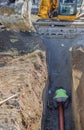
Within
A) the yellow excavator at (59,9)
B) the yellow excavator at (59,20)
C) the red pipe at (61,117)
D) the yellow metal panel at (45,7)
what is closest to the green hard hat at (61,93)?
the red pipe at (61,117)

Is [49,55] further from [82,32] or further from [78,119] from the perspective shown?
[78,119]

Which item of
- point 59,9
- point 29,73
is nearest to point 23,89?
point 29,73

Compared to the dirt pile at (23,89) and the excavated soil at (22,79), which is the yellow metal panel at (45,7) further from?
the dirt pile at (23,89)

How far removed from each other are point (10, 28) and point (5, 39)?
69cm

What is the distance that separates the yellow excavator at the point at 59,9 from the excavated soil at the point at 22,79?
229 centimetres

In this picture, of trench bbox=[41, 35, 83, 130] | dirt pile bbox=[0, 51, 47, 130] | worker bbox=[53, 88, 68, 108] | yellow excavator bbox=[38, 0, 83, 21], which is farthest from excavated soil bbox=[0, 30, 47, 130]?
yellow excavator bbox=[38, 0, 83, 21]

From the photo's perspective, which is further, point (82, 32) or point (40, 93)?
point (82, 32)

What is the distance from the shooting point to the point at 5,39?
19.3 metres

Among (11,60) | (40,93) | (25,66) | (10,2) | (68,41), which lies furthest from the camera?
(68,41)

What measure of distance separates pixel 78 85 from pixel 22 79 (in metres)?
2.88

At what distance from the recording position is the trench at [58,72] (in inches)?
562

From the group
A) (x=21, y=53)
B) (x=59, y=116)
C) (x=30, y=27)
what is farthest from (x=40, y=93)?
(x=30, y=27)

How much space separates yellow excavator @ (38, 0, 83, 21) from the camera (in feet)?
68.6

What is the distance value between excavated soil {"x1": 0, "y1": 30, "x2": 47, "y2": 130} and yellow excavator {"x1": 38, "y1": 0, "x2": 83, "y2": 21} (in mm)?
2285
